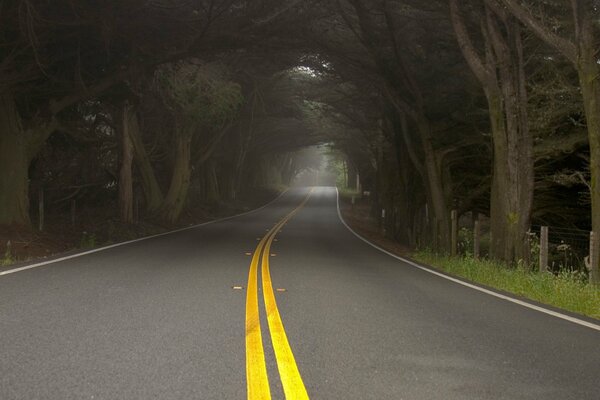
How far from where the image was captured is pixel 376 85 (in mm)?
21188

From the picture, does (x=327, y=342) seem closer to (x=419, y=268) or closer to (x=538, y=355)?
(x=538, y=355)

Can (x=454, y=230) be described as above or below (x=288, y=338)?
above

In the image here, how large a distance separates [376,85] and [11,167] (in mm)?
12236

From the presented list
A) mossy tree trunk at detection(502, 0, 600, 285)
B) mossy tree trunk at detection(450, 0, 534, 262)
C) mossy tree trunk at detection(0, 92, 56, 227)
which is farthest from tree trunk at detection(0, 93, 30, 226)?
mossy tree trunk at detection(502, 0, 600, 285)

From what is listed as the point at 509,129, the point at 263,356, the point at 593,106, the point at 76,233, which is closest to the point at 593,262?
the point at 593,106

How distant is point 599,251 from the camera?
10.0 meters

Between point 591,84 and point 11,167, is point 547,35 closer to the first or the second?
point 591,84

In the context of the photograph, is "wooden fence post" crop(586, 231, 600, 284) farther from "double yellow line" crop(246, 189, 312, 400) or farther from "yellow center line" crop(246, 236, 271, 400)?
"yellow center line" crop(246, 236, 271, 400)

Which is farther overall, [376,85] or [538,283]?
[376,85]

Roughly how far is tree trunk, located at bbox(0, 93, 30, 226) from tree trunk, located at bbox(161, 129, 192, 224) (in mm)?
11788

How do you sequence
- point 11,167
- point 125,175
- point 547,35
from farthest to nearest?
point 125,175, point 11,167, point 547,35

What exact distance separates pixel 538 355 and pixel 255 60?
1952cm

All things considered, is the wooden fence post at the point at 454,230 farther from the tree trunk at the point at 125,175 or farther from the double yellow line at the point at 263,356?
the tree trunk at the point at 125,175

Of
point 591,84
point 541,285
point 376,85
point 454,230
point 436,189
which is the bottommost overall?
point 541,285
